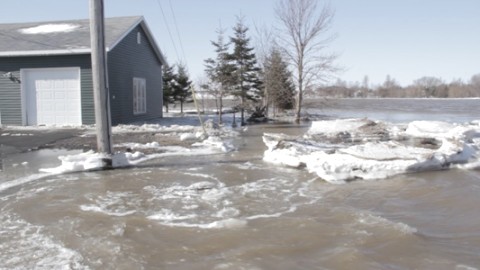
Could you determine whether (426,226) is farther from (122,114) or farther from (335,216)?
(122,114)

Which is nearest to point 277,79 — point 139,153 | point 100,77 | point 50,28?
point 50,28

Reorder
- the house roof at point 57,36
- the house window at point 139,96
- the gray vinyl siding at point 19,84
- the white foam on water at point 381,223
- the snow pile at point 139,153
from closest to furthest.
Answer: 1. the white foam on water at point 381,223
2. the snow pile at point 139,153
3. the house roof at point 57,36
4. the gray vinyl siding at point 19,84
5. the house window at point 139,96

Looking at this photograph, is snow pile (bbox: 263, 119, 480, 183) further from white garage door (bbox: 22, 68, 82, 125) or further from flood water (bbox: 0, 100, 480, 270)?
white garage door (bbox: 22, 68, 82, 125)

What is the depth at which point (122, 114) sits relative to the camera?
61.3 feet

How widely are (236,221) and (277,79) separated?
20571mm

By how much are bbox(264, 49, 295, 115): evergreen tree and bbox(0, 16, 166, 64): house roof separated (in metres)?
7.12

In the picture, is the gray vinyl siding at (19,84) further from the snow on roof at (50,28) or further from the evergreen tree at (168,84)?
the evergreen tree at (168,84)

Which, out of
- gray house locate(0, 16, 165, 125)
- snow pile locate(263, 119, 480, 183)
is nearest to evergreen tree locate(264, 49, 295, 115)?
gray house locate(0, 16, 165, 125)

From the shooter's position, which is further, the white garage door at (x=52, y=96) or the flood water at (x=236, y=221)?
the white garage door at (x=52, y=96)

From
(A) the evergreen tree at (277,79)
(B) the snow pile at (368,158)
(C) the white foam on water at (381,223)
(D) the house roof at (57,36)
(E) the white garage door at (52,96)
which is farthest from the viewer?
(A) the evergreen tree at (277,79)

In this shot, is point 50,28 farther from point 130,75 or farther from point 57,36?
point 130,75

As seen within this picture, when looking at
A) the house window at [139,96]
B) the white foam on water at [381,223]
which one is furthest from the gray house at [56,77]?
the white foam on water at [381,223]

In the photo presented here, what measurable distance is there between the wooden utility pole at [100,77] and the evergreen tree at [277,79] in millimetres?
16363

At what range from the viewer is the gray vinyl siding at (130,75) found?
58.7 ft
